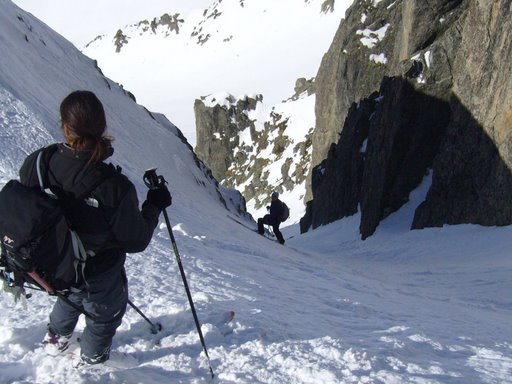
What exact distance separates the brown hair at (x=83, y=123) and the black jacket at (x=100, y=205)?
0.07 m

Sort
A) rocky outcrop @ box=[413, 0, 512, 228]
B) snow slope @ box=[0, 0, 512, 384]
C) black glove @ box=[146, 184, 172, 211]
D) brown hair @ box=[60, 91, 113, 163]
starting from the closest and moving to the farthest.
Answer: brown hair @ box=[60, 91, 113, 163]
black glove @ box=[146, 184, 172, 211]
snow slope @ box=[0, 0, 512, 384]
rocky outcrop @ box=[413, 0, 512, 228]

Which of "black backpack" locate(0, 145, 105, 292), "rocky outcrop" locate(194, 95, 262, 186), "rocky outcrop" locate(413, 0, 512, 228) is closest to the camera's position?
"black backpack" locate(0, 145, 105, 292)

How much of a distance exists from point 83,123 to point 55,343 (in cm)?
212

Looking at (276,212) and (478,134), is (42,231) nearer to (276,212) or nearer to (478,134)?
(276,212)

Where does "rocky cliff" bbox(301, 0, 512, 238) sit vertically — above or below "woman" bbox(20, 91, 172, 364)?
above

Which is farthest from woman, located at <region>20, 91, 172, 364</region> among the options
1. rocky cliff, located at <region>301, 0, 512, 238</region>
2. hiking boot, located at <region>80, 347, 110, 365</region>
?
rocky cliff, located at <region>301, 0, 512, 238</region>

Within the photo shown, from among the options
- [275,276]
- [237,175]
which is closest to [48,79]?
[275,276]

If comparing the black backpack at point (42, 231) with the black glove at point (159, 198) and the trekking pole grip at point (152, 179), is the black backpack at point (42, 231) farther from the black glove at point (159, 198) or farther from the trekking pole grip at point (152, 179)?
the trekking pole grip at point (152, 179)

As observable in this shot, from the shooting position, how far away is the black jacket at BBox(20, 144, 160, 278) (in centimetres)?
368

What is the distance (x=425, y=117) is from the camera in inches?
1024

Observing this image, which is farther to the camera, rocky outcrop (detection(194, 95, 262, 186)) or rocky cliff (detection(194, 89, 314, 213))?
rocky outcrop (detection(194, 95, 262, 186))

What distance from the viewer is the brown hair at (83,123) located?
3627mm

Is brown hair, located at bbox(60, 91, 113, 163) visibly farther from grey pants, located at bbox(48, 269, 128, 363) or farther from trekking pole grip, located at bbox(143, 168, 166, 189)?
grey pants, located at bbox(48, 269, 128, 363)

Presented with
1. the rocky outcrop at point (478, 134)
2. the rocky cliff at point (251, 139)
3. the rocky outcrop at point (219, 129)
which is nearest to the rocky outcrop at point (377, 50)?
the rocky outcrop at point (478, 134)
